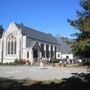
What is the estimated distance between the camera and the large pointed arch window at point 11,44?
6959 centimetres

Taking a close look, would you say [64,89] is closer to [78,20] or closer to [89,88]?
[89,88]

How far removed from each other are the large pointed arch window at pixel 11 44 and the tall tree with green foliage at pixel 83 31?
5160 centimetres

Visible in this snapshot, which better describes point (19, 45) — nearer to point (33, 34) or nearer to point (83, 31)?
point (33, 34)

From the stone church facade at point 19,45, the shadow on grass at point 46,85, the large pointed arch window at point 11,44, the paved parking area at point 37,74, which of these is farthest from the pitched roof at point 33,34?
the shadow on grass at point 46,85

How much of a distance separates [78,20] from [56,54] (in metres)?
72.1

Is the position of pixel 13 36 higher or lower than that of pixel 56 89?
higher

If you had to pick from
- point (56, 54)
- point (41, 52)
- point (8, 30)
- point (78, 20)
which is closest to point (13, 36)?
point (8, 30)

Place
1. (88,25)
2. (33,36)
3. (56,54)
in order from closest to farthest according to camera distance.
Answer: (88,25) < (33,36) < (56,54)

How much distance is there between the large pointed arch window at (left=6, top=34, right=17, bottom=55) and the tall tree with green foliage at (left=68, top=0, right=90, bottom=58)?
51.6 metres

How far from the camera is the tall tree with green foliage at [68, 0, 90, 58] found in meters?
16.9

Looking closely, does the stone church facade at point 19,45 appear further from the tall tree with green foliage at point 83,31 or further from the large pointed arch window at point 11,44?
the tall tree with green foliage at point 83,31

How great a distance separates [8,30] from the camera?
70938mm

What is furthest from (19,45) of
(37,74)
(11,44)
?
(37,74)

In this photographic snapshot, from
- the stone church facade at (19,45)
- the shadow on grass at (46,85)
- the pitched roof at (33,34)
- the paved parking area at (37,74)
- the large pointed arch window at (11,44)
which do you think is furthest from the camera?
the pitched roof at (33,34)
